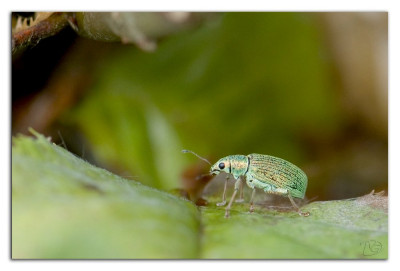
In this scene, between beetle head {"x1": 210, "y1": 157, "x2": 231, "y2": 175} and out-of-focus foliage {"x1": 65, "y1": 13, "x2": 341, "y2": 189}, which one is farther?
out-of-focus foliage {"x1": 65, "y1": 13, "x2": 341, "y2": 189}

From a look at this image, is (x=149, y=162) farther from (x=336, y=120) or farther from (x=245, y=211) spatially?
(x=336, y=120)

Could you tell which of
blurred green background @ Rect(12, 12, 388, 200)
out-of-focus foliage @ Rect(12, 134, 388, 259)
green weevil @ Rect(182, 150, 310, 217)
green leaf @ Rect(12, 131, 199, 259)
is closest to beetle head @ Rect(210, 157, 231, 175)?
green weevil @ Rect(182, 150, 310, 217)

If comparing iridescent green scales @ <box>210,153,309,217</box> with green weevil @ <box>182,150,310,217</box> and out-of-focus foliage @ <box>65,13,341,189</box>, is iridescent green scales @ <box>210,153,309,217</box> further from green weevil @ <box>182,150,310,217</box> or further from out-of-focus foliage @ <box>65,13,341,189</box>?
out-of-focus foliage @ <box>65,13,341,189</box>
